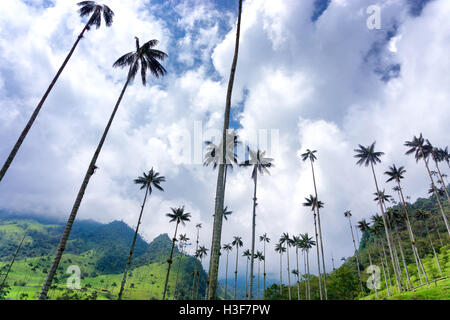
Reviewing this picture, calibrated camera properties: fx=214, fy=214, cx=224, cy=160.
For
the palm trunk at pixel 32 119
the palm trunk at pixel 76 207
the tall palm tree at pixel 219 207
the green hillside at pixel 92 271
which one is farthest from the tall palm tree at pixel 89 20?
the green hillside at pixel 92 271

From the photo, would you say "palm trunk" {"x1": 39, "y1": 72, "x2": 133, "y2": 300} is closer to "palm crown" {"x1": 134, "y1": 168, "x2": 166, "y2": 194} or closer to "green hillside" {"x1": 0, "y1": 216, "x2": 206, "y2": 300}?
"palm crown" {"x1": 134, "y1": 168, "x2": 166, "y2": 194}

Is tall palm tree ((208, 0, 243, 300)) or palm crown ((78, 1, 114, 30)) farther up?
palm crown ((78, 1, 114, 30))

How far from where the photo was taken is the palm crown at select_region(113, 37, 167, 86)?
21031mm

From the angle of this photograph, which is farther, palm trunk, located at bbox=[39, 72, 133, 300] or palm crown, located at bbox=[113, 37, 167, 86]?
palm crown, located at bbox=[113, 37, 167, 86]

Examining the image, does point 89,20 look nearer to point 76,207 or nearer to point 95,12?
point 95,12

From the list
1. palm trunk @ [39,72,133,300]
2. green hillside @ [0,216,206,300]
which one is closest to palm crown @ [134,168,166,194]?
palm trunk @ [39,72,133,300]

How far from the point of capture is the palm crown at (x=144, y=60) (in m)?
21.0

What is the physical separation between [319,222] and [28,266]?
177 meters

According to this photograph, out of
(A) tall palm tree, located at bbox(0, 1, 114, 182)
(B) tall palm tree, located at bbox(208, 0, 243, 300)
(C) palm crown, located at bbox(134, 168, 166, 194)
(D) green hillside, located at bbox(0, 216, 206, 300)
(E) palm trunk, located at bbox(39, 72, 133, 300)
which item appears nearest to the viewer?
(B) tall palm tree, located at bbox(208, 0, 243, 300)

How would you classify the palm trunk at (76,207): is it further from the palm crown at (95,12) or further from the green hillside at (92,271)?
the green hillside at (92,271)

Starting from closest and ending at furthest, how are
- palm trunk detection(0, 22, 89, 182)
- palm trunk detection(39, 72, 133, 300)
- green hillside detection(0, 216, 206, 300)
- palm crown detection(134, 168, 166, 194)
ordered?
palm trunk detection(39, 72, 133, 300) < palm trunk detection(0, 22, 89, 182) < palm crown detection(134, 168, 166, 194) < green hillside detection(0, 216, 206, 300)
